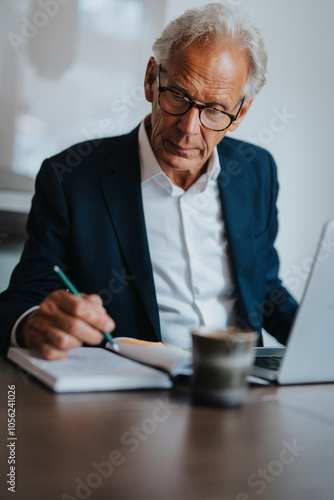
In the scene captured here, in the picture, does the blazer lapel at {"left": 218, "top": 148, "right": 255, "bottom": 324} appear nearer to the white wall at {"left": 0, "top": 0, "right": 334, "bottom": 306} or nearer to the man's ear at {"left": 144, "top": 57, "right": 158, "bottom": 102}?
the man's ear at {"left": 144, "top": 57, "right": 158, "bottom": 102}

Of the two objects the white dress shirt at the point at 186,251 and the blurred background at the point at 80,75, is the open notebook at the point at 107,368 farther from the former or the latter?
the blurred background at the point at 80,75

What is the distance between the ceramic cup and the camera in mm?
866

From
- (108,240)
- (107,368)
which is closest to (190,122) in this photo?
(108,240)

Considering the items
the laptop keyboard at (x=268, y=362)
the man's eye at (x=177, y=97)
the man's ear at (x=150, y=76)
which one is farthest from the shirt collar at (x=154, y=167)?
the laptop keyboard at (x=268, y=362)

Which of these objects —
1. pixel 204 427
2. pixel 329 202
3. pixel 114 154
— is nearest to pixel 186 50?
pixel 114 154

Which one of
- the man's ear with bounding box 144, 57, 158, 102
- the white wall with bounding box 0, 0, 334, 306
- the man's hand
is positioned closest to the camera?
the man's hand

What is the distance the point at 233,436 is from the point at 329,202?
267cm

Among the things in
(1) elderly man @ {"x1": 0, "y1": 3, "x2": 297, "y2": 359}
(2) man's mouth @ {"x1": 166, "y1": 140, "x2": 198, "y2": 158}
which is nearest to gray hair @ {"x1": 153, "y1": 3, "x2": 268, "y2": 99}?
(1) elderly man @ {"x1": 0, "y1": 3, "x2": 297, "y2": 359}

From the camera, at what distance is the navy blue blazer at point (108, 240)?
5.14 feet

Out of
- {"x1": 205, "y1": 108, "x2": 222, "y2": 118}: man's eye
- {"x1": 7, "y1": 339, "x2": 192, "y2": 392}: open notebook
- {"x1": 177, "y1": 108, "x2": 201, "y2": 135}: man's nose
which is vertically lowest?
{"x1": 7, "y1": 339, "x2": 192, "y2": 392}: open notebook

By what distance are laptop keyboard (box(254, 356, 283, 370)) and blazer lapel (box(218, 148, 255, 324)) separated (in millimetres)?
462

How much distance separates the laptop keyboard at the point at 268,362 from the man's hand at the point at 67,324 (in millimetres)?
347

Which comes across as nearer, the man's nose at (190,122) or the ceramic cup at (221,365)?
the ceramic cup at (221,365)

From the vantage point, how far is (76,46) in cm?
242
